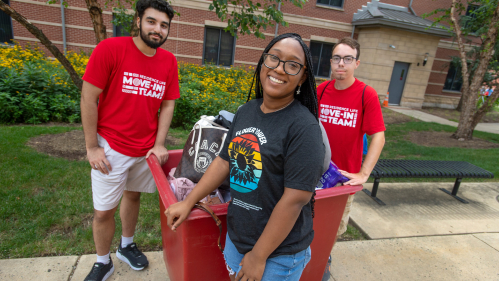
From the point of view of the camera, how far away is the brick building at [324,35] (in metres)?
11.6

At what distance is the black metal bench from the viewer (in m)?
3.96

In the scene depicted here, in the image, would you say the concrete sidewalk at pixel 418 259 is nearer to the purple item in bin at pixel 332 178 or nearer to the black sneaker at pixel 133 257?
the purple item in bin at pixel 332 178

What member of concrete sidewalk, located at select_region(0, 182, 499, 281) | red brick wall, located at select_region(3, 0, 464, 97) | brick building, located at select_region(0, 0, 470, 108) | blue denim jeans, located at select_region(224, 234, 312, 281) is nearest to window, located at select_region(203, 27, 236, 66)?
brick building, located at select_region(0, 0, 470, 108)

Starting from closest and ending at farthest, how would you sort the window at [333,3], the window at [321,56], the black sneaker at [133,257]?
the black sneaker at [133,257], the window at [333,3], the window at [321,56]

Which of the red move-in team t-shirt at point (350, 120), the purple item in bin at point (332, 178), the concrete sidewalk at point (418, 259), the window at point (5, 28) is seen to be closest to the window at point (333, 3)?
the window at point (5, 28)

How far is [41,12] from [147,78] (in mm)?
12710

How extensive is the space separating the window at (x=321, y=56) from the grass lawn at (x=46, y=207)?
512 inches

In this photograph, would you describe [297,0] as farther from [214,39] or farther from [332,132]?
[214,39]

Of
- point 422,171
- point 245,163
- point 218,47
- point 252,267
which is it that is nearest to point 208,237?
point 252,267

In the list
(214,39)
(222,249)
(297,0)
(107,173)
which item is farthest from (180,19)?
(222,249)

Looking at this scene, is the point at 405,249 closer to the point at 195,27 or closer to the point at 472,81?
the point at 472,81

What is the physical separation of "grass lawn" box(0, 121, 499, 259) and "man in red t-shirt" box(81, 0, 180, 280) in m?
0.64

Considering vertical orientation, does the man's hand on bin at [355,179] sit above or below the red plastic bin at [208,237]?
above

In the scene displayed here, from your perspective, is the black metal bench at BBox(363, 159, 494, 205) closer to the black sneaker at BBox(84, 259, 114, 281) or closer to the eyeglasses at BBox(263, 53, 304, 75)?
the eyeglasses at BBox(263, 53, 304, 75)
